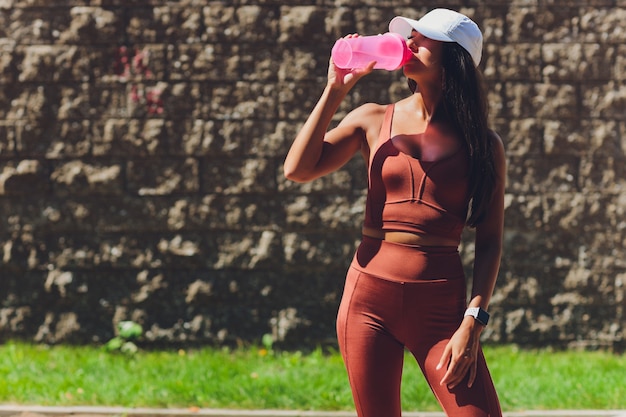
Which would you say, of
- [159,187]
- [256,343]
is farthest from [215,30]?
[256,343]

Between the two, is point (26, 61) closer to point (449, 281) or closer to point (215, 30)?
point (215, 30)

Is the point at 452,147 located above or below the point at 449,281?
above

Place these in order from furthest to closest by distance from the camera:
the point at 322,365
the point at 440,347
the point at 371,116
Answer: the point at 322,365, the point at 371,116, the point at 440,347

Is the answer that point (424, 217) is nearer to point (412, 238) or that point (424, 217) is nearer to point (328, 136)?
point (412, 238)

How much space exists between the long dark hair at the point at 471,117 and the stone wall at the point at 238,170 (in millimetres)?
3587

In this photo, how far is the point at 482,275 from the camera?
3.02 m

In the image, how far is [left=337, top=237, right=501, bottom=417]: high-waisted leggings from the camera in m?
2.92

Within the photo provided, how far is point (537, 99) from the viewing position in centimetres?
666

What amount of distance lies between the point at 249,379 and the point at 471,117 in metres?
3.39

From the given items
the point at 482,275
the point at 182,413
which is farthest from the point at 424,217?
the point at 182,413

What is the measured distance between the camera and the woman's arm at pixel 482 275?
9.30 feet

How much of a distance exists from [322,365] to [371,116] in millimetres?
3548

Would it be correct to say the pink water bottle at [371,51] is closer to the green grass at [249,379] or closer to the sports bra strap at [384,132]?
the sports bra strap at [384,132]

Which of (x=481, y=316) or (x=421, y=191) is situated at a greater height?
(x=421, y=191)
